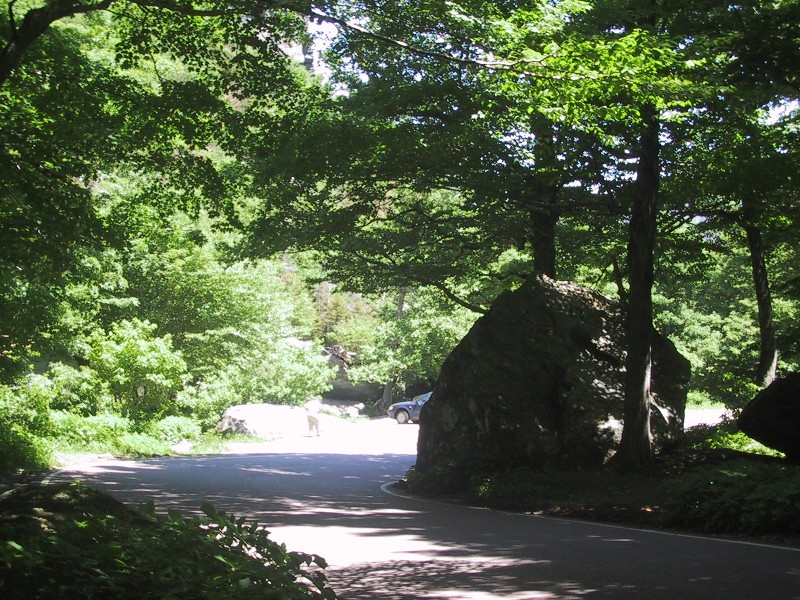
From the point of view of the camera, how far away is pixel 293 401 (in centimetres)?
3606

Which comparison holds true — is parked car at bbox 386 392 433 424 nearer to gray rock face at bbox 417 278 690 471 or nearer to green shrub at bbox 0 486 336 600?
gray rock face at bbox 417 278 690 471

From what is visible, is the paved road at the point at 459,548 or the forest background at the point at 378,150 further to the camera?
the forest background at the point at 378,150

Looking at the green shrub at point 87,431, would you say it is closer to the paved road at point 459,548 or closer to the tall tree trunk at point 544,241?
the paved road at point 459,548

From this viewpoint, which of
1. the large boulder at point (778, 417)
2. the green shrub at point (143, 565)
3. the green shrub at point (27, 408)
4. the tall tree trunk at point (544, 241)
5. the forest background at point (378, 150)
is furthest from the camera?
the green shrub at point (27, 408)

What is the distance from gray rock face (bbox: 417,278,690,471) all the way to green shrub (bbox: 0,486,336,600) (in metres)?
9.43

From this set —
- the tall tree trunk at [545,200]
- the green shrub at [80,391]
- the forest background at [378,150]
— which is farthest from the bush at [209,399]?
the tall tree trunk at [545,200]

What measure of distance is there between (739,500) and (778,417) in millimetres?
3167

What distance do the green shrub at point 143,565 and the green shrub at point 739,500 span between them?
642 centimetres

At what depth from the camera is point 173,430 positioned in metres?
24.7

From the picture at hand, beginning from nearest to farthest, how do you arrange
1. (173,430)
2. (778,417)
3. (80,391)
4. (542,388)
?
(778,417) → (542,388) → (80,391) → (173,430)

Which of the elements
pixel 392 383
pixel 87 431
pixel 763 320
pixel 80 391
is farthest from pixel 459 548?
pixel 392 383

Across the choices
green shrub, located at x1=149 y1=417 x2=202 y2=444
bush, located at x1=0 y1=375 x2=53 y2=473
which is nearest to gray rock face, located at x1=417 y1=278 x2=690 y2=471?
bush, located at x1=0 y1=375 x2=53 y2=473

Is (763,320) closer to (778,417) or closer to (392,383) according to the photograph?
(778,417)

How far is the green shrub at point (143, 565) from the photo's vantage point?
385cm
